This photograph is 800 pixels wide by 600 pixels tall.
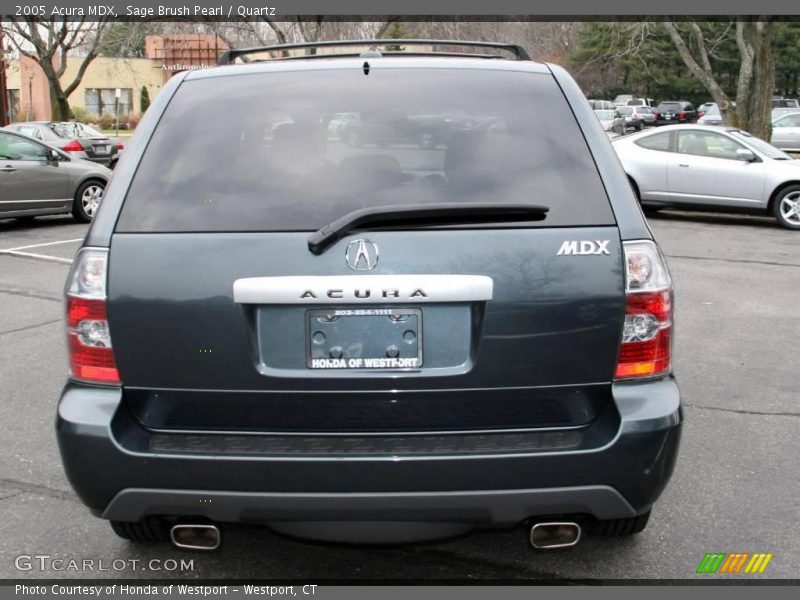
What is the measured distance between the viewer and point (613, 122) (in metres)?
46.8

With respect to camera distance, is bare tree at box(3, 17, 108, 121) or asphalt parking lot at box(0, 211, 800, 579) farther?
bare tree at box(3, 17, 108, 121)

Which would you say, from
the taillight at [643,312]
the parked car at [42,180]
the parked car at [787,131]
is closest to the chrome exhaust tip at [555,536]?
the taillight at [643,312]

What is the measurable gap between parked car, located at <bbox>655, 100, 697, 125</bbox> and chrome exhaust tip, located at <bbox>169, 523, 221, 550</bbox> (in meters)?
53.6

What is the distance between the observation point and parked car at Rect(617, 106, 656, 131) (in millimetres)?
50250

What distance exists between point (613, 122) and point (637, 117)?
15.1 ft

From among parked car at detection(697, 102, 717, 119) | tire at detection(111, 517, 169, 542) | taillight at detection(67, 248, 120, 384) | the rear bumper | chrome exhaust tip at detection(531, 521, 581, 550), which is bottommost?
parked car at detection(697, 102, 717, 119)

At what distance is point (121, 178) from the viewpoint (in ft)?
9.51

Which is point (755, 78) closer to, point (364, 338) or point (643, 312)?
point (643, 312)

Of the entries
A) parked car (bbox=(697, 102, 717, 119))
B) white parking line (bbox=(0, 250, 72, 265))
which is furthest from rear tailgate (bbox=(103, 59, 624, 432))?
parked car (bbox=(697, 102, 717, 119))

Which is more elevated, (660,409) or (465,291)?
(465,291)

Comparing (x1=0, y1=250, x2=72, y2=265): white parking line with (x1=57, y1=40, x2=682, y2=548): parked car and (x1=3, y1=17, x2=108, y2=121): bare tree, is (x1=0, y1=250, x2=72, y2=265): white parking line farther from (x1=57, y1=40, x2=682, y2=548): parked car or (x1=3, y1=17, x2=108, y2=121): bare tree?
(x1=3, y1=17, x2=108, y2=121): bare tree

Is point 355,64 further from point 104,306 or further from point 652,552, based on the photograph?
point 652,552
